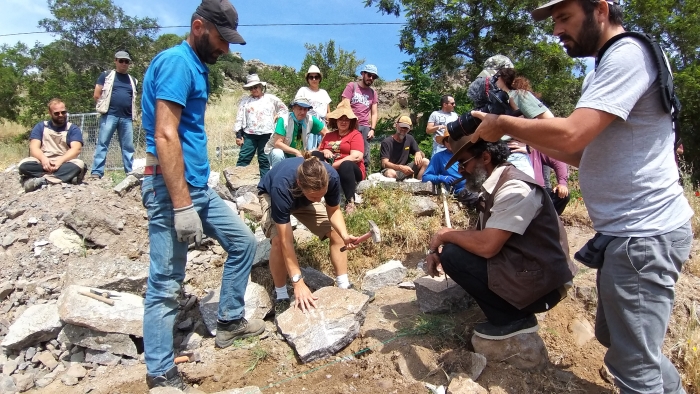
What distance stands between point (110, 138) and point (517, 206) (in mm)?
6217

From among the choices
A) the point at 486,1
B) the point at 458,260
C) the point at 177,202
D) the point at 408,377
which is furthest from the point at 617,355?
the point at 486,1

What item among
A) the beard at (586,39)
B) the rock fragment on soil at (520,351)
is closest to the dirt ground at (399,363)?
the rock fragment on soil at (520,351)

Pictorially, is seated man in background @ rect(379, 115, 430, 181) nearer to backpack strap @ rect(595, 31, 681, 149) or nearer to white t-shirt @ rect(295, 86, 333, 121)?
white t-shirt @ rect(295, 86, 333, 121)

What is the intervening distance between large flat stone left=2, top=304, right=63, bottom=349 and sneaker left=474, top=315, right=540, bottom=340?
3025mm

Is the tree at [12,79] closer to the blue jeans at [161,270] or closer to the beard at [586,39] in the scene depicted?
the blue jeans at [161,270]

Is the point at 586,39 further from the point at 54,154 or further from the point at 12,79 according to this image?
the point at 12,79

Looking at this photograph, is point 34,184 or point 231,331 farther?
point 34,184

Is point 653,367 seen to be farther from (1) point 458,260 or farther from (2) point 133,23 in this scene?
(2) point 133,23

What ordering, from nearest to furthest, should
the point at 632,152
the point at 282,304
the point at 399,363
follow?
the point at 632,152
the point at 399,363
the point at 282,304

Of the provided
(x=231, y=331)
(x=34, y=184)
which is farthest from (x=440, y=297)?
(x=34, y=184)

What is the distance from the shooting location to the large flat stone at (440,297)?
3.22 m

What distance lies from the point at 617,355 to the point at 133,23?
69.1 ft

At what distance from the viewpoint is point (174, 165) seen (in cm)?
247

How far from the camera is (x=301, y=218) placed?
3.85m
